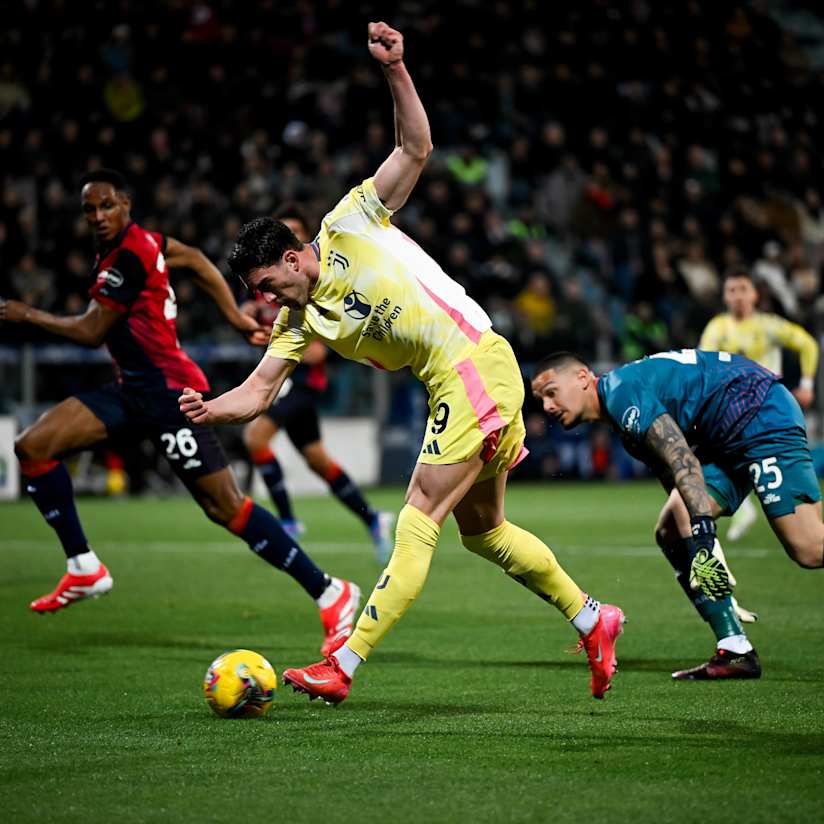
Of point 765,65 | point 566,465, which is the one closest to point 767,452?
point 566,465

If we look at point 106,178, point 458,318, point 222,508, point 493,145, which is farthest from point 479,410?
point 493,145

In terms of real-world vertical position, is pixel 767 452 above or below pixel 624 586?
above

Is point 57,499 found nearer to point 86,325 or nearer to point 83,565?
point 83,565

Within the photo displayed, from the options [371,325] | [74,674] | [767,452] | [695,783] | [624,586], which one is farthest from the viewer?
[624,586]

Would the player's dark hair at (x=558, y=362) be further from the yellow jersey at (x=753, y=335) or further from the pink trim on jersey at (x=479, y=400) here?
the yellow jersey at (x=753, y=335)

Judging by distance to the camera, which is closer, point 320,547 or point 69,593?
point 69,593

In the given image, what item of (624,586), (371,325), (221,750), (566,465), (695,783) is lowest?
(566,465)

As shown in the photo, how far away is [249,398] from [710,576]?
6.72 feet

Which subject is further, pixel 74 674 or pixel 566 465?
pixel 566 465

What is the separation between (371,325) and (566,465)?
17.0m

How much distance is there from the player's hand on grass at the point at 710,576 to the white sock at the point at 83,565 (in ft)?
13.2

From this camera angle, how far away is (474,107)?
2403cm

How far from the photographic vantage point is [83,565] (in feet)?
27.9

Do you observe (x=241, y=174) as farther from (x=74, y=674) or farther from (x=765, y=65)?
(x=74, y=674)
